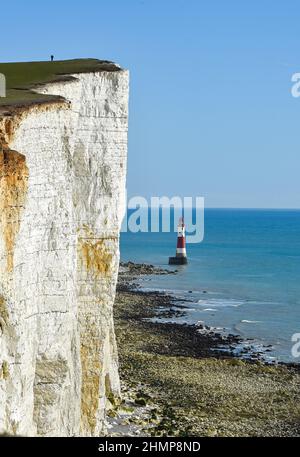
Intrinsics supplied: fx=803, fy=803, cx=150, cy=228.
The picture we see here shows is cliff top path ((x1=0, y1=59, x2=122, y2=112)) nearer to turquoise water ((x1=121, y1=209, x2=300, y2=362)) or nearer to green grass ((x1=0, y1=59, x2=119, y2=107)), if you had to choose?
green grass ((x1=0, y1=59, x2=119, y2=107))

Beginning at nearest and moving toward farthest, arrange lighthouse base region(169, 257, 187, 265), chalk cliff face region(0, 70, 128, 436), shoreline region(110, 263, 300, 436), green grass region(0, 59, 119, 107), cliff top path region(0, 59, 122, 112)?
chalk cliff face region(0, 70, 128, 436) → cliff top path region(0, 59, 122, 112) → green grass region(0, 59, 119, 107) → shoreline region(110, 263, 300, 436) → lighthouse base region(169, 257, 187, 265)

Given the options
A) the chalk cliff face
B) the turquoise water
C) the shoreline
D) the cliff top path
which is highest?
the cliff top path

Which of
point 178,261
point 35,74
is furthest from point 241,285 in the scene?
point 35,74

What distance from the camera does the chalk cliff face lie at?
43.7 ft

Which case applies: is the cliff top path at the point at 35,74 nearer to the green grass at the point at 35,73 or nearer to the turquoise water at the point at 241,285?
the green grass at the point at 35,73

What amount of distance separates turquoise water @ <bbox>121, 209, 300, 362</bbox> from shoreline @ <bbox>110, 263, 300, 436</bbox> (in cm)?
399

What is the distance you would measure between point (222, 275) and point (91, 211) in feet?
203

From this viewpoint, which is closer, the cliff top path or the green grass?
the cliff top path

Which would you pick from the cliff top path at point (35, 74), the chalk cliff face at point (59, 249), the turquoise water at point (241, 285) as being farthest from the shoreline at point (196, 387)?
the cliff top path at point (35, 74)

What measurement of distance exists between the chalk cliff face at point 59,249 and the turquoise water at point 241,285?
2014 centimetres

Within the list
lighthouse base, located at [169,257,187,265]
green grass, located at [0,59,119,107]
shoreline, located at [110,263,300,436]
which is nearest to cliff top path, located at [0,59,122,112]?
green grass, located at [0,59,119,107]

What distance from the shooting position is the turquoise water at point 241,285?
47719mm

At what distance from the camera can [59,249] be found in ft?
50.8

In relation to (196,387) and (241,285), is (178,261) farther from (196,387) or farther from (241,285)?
(196,387)
